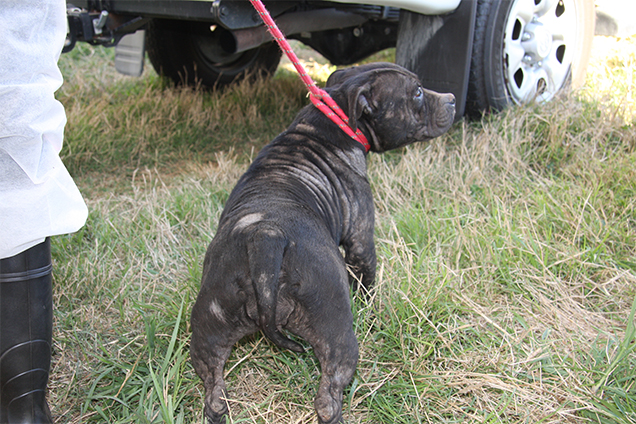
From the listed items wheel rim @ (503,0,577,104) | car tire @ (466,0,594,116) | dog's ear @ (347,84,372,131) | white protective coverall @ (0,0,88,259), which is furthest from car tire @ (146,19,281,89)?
white protective coverall @ (0,0,88,259)

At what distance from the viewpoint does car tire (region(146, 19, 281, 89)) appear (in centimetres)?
565

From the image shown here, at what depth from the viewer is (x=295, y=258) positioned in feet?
6.40

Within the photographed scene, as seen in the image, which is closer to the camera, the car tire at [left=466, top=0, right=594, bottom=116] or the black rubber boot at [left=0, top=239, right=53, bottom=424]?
the black rubber boot at [left=0, top=239, right=53, bottom=424]

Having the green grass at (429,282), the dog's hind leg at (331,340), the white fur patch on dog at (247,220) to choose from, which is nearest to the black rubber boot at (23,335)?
the green grass at (429,282)

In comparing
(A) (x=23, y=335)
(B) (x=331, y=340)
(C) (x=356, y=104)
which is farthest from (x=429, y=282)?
(A) (x=23, y=335)

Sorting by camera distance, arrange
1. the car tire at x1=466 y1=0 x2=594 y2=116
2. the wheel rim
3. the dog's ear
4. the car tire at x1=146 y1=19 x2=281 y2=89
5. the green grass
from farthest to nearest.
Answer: the car tire at x1=146 y1=19 x2=281 y2=89, the wheel rim, the car tire at x1=466 y1=0 x2=594 y2=116, the dog's ear, the green grass

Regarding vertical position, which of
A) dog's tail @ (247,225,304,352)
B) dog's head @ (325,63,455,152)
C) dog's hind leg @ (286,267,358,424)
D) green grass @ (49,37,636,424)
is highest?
dog's head @ (325,63,455,152)

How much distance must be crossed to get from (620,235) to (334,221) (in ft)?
5.85

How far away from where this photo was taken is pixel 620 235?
3156mm

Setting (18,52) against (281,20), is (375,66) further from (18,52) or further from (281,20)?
(18,52)

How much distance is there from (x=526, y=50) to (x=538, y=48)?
→ 0.30 ft

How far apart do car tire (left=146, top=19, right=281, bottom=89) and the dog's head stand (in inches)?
113

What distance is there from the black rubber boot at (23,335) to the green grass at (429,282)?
27 cm

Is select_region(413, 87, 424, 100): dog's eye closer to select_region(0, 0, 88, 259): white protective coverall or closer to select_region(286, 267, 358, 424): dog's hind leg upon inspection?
select_region(286, 267, 358, 424): dog's hind leg
